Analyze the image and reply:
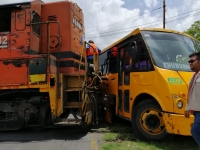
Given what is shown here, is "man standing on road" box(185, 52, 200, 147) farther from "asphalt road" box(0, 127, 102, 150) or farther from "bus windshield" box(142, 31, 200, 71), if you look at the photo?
"asphalt road" box(0, 127, 102, 150)

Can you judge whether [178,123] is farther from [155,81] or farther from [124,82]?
[124,82]

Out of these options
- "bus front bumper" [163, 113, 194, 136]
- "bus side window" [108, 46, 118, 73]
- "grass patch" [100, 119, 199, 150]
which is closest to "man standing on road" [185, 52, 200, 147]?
"bus front bumper" [163, 113, 194, 136]

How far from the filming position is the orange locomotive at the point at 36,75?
20.5ft

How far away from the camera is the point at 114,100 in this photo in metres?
7.54

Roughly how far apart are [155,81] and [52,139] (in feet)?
9.99

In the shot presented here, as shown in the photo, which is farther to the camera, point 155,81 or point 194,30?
point 194,30

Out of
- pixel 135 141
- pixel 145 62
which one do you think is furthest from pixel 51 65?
pixel 135 141

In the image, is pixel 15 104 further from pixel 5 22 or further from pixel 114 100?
pixel 114 100

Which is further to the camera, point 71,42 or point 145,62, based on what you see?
point 71,42

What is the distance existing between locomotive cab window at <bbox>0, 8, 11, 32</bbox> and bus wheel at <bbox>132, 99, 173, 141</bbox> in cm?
432

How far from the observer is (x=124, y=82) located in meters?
6.84

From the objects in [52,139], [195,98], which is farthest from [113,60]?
[195,98]

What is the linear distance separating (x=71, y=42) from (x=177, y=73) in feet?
11.1

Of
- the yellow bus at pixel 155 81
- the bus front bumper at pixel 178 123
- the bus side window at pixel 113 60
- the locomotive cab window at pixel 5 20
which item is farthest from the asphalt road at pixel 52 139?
the locomotive cab window at pixel 5 20
